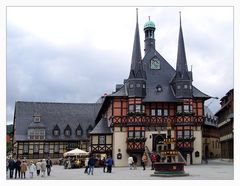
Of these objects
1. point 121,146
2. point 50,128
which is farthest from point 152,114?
point 50,128

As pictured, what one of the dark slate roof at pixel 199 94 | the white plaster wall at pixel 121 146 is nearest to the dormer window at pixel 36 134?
the white plaster wall at pixel 121 146

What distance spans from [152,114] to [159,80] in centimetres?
509

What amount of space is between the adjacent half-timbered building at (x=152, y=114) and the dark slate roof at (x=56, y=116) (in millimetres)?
21982

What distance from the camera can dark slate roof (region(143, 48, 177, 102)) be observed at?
165ft

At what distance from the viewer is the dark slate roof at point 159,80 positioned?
5034cm

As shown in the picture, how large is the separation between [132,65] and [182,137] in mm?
10463

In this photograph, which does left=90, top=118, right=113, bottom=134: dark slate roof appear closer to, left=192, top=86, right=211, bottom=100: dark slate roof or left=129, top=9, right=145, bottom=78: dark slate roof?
left=129, top=9, right=145, bottom=78: dark slate roof

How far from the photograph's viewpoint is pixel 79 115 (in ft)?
248

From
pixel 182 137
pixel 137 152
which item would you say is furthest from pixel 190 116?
pixel 137 152

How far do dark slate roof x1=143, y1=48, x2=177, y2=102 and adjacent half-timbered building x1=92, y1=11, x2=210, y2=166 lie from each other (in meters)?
0.12

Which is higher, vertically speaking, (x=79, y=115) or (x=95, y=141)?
(x=79, y=115)

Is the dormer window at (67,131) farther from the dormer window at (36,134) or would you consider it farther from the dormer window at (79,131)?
the dormer window at (36,134)

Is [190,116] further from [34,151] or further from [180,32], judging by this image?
[34,151]
